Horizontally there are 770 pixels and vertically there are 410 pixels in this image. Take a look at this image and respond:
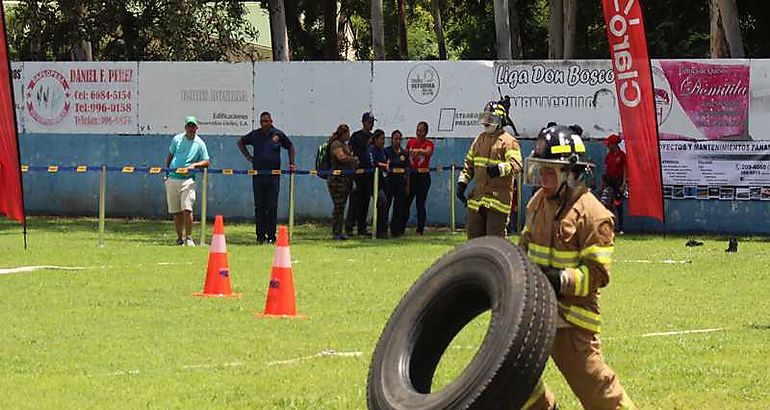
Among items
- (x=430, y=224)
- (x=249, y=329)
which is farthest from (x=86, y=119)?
(x=249, y=329)

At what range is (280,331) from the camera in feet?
39.5

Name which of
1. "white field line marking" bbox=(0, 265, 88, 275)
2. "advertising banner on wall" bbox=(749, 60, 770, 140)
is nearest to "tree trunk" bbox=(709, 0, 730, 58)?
"advertising banner on wall" bbox=(749, 60, 770, 140)

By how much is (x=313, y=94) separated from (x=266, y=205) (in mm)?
5350

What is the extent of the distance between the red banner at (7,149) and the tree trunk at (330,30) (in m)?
29.8

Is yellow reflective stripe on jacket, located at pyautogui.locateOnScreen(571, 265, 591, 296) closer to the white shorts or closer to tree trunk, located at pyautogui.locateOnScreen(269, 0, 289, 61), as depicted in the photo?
the white shorts

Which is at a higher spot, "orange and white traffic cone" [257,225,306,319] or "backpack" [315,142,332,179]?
"backpack" [315,142,332,179]

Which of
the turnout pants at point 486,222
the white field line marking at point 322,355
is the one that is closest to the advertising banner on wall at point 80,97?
the turnout pants at point 486,222

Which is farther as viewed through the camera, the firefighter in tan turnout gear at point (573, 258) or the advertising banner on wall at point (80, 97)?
the advertising banner on wall at point (80, 97)

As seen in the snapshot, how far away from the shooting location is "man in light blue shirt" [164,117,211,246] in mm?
20500

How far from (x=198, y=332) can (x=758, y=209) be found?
15010mm

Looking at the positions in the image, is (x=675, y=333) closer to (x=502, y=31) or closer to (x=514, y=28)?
(x=502, y=31)

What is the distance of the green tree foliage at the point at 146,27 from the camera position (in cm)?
3666

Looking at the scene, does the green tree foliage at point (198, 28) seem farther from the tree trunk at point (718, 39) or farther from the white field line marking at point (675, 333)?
the white field line marking at point (675, 333)

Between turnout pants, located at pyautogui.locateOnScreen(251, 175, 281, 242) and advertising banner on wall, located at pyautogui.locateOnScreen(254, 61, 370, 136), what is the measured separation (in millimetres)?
4841
